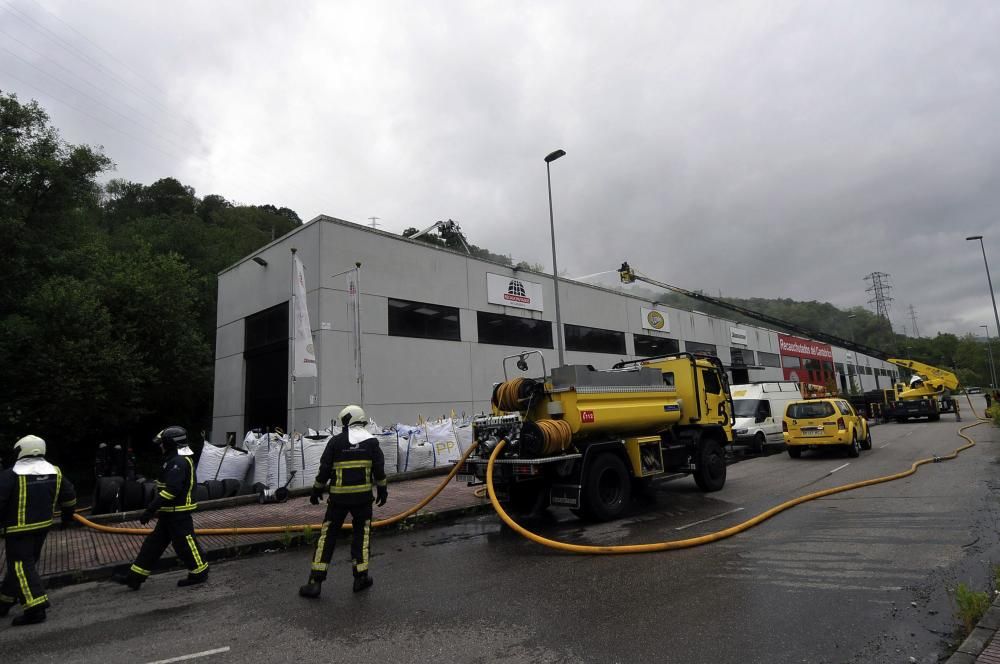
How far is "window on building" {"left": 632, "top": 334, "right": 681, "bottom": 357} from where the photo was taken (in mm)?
29062

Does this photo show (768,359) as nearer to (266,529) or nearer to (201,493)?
(201,493)

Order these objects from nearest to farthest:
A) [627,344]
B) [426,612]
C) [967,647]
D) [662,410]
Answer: [967,647], [426,612], [662,410], [627,344]

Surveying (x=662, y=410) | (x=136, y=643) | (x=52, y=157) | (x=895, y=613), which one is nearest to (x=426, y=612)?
(x=136, y=643)

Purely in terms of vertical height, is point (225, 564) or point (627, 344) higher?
point (627, 344)

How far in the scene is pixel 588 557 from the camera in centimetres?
624

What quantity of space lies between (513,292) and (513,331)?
1.59 metres

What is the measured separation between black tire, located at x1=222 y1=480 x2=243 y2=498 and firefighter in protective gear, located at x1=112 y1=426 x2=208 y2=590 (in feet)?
16.8

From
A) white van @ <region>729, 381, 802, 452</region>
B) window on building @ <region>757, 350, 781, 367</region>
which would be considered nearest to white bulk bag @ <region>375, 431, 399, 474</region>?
white van @ <region>729, 381, 802, 452</region>

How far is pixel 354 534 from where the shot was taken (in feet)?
18.1

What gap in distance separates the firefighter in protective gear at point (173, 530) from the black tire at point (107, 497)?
162 inches

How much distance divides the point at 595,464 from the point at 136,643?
5.86 meters

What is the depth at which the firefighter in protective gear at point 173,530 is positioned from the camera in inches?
231

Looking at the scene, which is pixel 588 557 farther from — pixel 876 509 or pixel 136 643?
pixel 876 509

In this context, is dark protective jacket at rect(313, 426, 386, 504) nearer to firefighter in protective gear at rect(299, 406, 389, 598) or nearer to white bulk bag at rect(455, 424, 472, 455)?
firefighter in protective gear at rect(299, 406, 389, 598)
